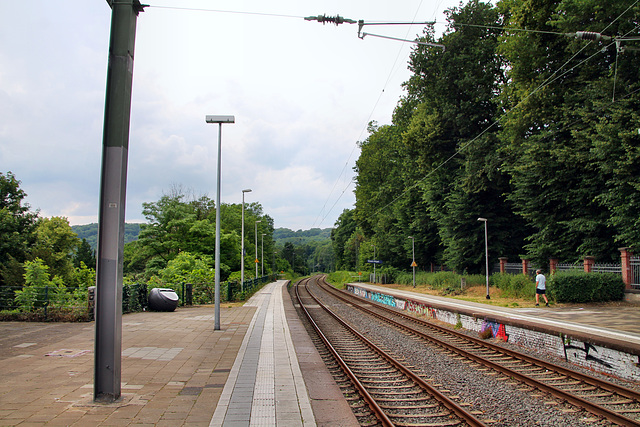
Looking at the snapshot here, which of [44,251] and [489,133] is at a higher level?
[489,133]

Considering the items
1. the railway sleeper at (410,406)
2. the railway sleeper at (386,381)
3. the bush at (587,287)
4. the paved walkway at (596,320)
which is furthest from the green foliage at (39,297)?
the bush at (587,287)

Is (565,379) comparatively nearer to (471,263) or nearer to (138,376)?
(138,376)

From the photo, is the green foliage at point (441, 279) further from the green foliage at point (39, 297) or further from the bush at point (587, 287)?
the green foliage at point (39, 297)

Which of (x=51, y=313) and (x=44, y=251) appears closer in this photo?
(x=51, y=313)

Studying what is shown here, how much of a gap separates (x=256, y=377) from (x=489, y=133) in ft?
93.7

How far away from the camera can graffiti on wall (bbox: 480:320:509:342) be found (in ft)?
41.0

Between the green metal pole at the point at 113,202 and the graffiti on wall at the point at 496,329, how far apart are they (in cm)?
1041

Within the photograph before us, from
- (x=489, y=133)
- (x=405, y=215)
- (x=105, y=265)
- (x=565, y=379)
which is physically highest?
(x=489, y=133)

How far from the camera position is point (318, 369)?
8672 mm

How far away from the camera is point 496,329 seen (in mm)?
12922

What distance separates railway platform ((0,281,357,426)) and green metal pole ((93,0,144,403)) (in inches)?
20.3

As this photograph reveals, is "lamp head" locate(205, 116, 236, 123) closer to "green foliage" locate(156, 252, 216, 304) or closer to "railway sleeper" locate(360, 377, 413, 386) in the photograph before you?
"railway sleeper" locate(360, 377, 413, 386)

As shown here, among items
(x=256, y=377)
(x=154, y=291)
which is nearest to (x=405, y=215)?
(x=154, y=291)

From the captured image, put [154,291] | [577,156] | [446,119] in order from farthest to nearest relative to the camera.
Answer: [446,119]
[577,156]
[154,291]
